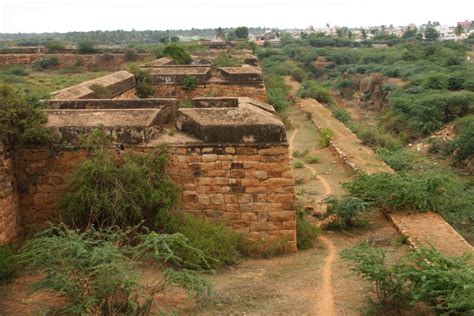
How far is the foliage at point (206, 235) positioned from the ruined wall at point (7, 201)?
70.0 inches

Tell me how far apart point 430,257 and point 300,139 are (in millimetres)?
11106

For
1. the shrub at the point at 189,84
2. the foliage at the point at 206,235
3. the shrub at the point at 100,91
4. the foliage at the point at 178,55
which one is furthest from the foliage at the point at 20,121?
the foliage at the point at 178,55

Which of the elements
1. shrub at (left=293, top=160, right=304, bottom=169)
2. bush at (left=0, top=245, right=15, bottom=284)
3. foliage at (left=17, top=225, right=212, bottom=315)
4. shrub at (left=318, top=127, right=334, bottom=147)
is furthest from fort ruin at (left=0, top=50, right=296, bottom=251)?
shrub at (left=318, top=127, right=334, bottom=147)

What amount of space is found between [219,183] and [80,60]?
24.3 metres

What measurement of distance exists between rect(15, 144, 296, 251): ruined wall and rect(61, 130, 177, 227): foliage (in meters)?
0.24

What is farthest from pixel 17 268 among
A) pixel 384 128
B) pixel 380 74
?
pixel 380 74

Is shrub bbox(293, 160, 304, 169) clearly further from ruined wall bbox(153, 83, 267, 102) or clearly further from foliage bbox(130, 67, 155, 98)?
foliage bbox(130, 67, 155, 98)

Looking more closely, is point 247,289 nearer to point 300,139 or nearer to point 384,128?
point 300,139

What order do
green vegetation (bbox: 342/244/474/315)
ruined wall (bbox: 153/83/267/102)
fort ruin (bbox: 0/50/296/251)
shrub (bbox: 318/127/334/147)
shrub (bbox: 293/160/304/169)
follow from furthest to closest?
shrub (bbox: 318/127/334/147) → ruined wall (bbox: 153/83/267/102) → shrub (bbox: 293/160/304/169) → fort ruin (bbox: 0/50/296/251) → green vegetation (bbox: 342/244/474/315)

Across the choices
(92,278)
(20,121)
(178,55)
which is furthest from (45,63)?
(92,278)

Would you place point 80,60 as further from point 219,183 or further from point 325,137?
point 219,183

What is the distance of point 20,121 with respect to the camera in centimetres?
613

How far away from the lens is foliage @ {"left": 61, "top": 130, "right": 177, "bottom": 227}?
5855 millimetres

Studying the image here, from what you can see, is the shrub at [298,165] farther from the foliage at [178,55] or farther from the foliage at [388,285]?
the foliage at [388,285]
